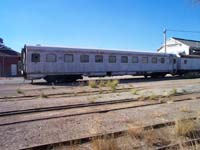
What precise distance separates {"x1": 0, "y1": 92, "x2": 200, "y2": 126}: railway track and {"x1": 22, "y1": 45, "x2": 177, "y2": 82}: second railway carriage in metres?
10.3

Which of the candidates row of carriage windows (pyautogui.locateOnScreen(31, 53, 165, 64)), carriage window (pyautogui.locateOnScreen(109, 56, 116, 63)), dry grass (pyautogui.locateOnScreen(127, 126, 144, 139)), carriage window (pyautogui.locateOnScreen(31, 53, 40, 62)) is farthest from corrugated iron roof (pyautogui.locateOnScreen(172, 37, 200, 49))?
dry grass (pyautogui.locateOnScreen(127, 126, 144, 139))

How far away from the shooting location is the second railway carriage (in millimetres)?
20203

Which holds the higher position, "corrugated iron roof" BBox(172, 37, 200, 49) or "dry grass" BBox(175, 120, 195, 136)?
"corrugated iron roof" BBox(172, 37, 200, 49)

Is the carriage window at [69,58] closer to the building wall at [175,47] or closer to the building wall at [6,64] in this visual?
the building wall at [6,64]

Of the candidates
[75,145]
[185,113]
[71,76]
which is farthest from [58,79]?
[75,145]

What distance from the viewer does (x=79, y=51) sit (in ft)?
72.3

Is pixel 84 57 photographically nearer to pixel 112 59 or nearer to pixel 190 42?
pixel 112 59

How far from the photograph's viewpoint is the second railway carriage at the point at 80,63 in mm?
20203

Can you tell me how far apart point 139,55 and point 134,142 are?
67.9 feet

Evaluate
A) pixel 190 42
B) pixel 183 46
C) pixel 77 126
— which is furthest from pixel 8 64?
pixel 190 42

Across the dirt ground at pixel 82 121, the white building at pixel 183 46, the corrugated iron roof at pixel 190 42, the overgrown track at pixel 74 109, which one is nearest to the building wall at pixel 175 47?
the white building at pixel 183 46

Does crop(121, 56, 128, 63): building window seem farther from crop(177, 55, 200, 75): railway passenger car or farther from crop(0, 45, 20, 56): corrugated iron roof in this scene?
crop(0, 45, 20, 56): corrugated iron roof

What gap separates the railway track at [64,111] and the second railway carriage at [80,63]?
405 inches

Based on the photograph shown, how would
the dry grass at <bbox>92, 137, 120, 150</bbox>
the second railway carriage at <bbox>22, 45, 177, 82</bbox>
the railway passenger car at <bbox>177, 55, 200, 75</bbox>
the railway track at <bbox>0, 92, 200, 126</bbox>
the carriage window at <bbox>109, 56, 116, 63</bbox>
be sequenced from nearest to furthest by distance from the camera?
1. the dry grass at <bbox>92, 137, 120, 150</bbox>
2. the railway track at <bbox>0, 92, 200, 126</bbox>
3. the second railway carriage at <bbox>22, 45, 177, 82</bbox>
4. the carriage window at <bbox>109, 56, 116, 63</bbox>
5. the railway passenger car at <bbox>177, 55, 200, 75</bbox>
